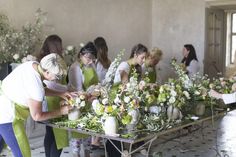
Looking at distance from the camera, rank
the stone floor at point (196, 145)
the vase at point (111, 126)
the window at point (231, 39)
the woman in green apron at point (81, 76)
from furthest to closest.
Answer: the window at point (231, 39)
the stone floor at point (196, 145)
the woman in green apron at point (81, 76)
the vase at point (111, 126)

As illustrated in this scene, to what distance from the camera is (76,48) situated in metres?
6.29

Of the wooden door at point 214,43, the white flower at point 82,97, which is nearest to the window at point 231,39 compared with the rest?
the wooden door at point 214,43

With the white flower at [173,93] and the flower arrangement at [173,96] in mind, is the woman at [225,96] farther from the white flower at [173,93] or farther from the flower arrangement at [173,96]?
the white flower at [173,93]

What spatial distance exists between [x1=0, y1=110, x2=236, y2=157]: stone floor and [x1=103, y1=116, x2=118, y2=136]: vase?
1341 mm

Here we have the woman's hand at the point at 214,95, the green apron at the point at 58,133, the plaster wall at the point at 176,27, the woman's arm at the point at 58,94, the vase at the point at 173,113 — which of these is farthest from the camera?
the plaster wall at the point at 176,27

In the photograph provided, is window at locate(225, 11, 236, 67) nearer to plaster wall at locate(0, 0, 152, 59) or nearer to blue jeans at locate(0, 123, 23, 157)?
plaster wall at locate(0, 0, 152, 59)

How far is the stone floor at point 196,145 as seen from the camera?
4583mm

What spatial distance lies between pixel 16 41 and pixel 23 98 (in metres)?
2.40

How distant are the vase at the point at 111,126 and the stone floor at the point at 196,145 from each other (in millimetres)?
1341

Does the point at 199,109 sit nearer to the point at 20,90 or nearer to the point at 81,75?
the point at 81,75

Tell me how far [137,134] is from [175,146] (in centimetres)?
250

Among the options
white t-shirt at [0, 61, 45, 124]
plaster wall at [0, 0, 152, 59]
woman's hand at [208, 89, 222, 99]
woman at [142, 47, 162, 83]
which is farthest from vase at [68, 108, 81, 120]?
plaster wall at [0, 0, 152, 59]

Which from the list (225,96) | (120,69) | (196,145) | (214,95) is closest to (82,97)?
(120,69)

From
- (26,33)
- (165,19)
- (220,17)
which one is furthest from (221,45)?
(26,33)
